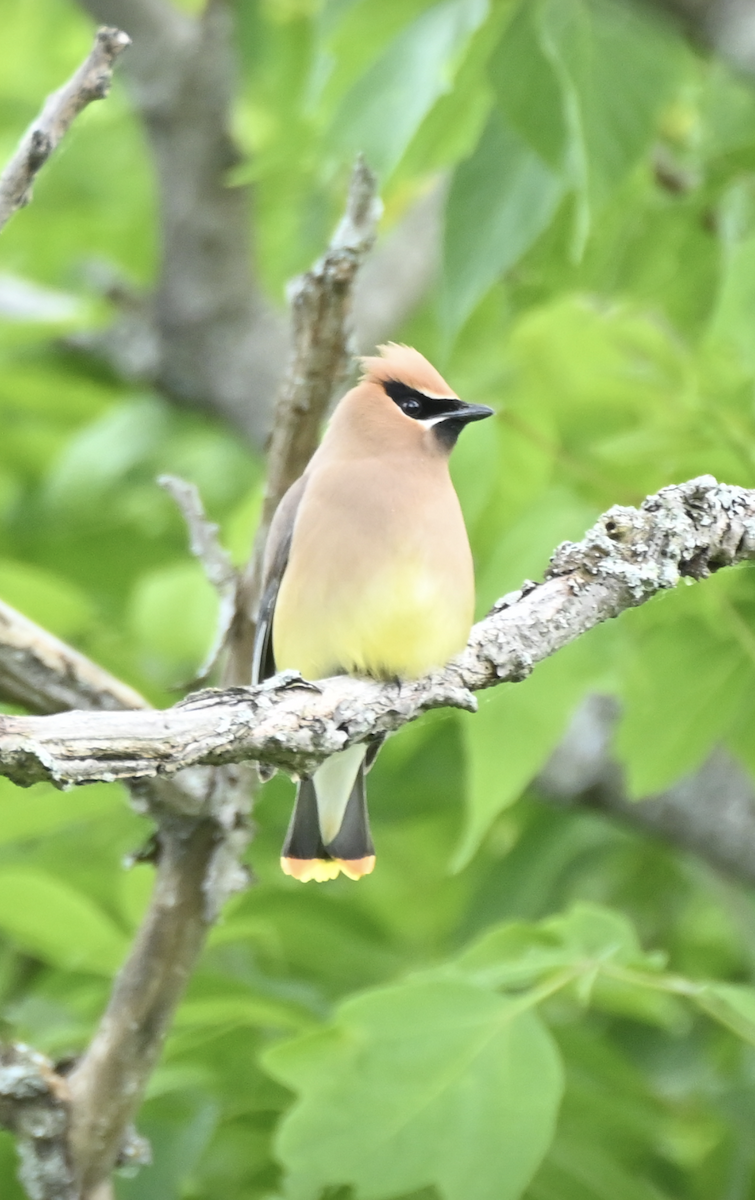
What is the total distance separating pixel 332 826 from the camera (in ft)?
8.46

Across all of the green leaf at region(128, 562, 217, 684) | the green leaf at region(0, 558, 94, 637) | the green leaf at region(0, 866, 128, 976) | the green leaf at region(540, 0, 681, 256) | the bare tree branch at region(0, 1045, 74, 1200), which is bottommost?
the bare tree branch at region(0, 1045, 74, 1200)

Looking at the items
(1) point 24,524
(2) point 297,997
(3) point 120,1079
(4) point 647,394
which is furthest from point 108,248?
(3) point 120,1079

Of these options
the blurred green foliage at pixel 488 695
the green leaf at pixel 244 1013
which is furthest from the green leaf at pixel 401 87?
the green leaf at pixel 244 1013

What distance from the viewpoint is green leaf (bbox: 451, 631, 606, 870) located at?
2744 millimetres

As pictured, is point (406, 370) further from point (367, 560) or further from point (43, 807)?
point (43, 807)

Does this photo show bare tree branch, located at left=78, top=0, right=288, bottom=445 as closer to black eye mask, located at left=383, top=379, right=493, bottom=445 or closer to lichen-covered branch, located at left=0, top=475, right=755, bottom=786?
black eye mask, located at left=383, top=379, right=493, bottom=445

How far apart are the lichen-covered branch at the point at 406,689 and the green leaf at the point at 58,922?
1.21m

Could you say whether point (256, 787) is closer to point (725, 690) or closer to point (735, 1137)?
point (725, 690)

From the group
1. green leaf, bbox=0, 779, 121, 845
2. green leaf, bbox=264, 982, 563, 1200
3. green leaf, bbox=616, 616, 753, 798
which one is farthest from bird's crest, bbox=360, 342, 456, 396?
green leaf, bbox=264, 982, 563, 1200

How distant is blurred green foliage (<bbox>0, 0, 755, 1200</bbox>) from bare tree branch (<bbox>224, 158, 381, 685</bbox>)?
0.27m

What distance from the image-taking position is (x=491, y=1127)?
2.48 metres

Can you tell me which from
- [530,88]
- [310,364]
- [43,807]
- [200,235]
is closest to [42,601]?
[43,807]

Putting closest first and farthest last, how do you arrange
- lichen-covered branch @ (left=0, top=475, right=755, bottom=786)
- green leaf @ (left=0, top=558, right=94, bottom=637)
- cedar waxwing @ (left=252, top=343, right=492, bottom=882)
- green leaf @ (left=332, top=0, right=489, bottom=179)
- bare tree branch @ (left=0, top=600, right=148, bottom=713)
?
→ lichen-covered branch @ (left=0, top=475, right=755, bottom=786)
cedar waxwing @ (left=252, top=343, right=492, bottom=882)
bare tree branch @ (left=0, top=600, right=148, bottom=713)
green leaf @ (left=332, top=0, right=489, bottom=179)
green leaf @ (left=0, top=558, right=94, bottom=637)

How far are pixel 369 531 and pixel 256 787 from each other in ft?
1.81
